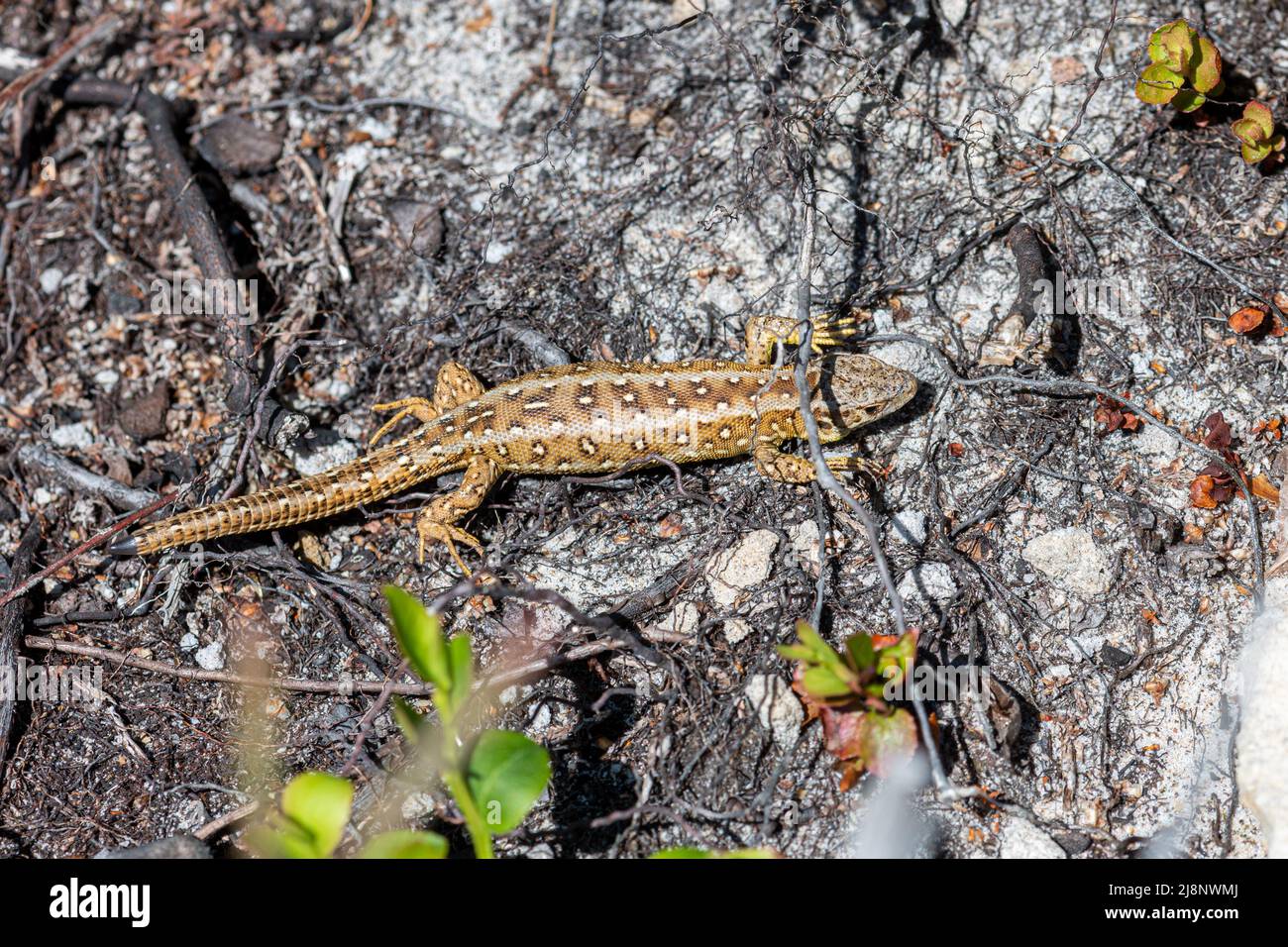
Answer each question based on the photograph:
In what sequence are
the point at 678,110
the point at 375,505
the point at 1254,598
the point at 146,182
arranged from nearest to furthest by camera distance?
1. the point at 1254,598
2. the point at 375,505
3. the point at 678,110
4. the point at 146,182

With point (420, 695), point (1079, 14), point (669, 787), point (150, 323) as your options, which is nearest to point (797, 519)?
point (669, 787)

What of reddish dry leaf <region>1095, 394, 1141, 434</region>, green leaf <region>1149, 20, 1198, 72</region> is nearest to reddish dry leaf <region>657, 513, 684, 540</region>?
reddish dry leaf <region>1095, 394, 1141, 434</region>

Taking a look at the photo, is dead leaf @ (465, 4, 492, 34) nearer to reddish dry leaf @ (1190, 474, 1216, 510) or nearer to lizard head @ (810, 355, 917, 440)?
lizard head @ (810, 355, 917, 440)

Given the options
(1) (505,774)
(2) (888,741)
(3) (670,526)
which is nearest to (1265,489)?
(2) (888,741)

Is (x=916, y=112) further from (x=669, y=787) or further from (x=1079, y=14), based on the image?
(x=669, y=787)

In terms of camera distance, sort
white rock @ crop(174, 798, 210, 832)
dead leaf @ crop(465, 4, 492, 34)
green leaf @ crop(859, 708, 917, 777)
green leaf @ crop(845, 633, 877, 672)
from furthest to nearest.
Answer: dead leaf @ crop(465, 4, 492, 34)
white rock @ crop(174, 798, 210, 832)
green leaf @ crop(859, 708, 917, 777)
green leaf @ crop(845, 633, 877, 672)

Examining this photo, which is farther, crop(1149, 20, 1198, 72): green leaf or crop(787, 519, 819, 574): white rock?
crop(1149, 20, 1198, 72): green leaf
